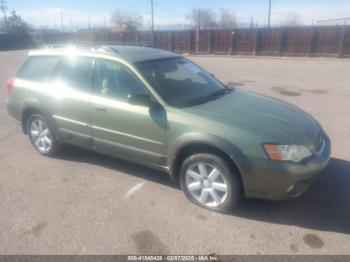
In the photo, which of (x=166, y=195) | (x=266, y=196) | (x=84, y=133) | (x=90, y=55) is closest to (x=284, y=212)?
(x=266, y=196)

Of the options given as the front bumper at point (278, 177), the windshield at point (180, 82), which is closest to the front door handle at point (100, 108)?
the windshield at point (180, 82)

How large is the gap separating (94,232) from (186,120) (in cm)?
147

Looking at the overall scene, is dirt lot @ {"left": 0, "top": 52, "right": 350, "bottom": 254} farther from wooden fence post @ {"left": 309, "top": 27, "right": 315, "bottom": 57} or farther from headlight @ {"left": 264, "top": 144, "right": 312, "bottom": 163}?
wooden fence post @ {"left": 309, "top": 27, "right": 315, "bottom": 57}

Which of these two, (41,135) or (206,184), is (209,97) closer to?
(206,184)

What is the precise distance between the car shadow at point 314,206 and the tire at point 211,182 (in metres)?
0.22

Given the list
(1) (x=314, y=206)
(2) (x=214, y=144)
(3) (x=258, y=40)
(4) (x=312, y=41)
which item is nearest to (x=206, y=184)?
(2) (x=214, y=144)

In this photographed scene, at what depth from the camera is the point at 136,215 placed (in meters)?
3.44

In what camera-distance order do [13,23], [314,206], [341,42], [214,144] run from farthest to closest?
[13,23]
[341,42]
[314,206]
[214,144]

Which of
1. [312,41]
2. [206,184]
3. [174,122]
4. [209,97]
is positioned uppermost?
[312,41]

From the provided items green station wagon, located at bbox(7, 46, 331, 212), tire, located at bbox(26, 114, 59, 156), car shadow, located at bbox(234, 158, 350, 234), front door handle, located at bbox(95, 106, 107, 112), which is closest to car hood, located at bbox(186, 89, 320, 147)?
green station wagon, located at bbox(7, 46, 331, 212)

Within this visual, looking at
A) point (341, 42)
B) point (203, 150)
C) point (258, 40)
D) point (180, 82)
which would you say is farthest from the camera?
point (258, 40)

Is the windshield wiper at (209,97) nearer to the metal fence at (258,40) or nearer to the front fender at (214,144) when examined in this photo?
the front fender at (214,144)

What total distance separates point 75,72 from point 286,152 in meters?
2.95

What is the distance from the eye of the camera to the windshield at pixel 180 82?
375 cm
